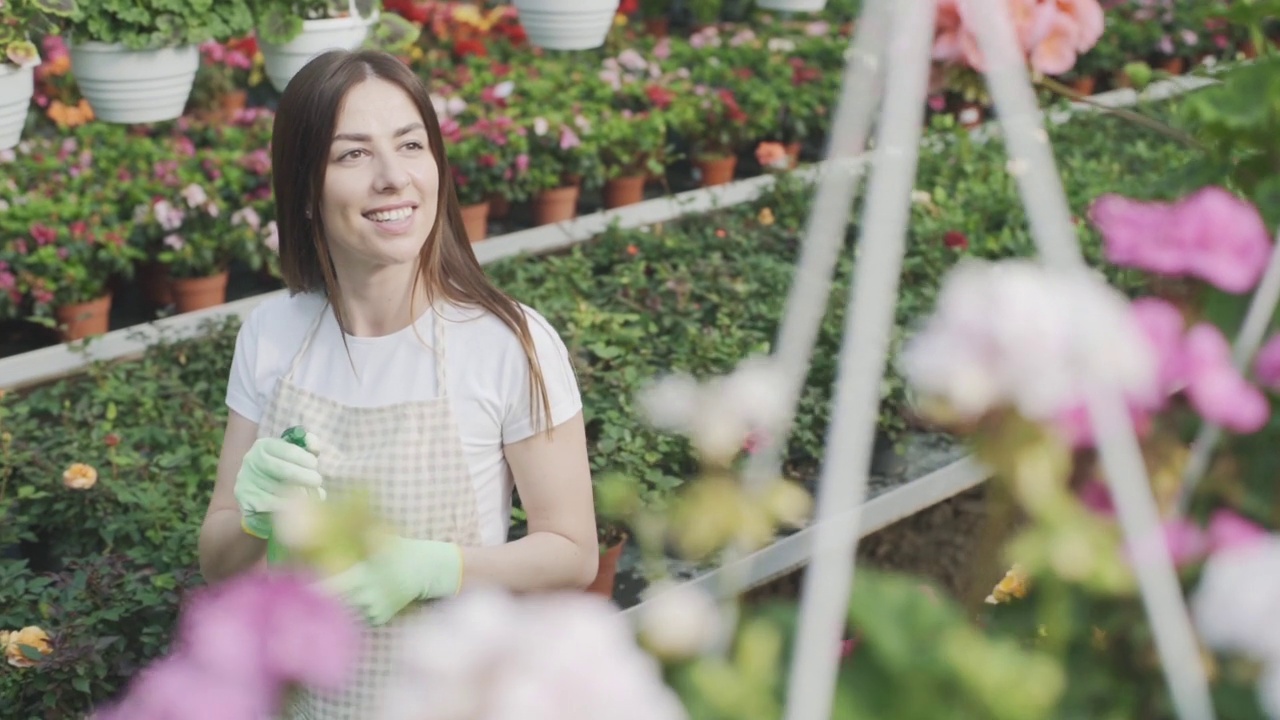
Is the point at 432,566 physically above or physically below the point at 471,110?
above

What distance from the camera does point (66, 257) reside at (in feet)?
11.7

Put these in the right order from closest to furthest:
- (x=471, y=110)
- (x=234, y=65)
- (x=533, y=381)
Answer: (x=533, y=381)
(x=471, y=110)
(x=234, y=65)

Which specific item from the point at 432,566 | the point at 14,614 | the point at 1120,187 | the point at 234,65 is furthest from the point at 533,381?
the point at 234,65

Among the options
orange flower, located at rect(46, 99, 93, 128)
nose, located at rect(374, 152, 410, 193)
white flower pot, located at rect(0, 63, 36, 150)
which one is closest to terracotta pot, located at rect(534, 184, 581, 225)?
orange flower, located at rect(46, 99, 93, 128)

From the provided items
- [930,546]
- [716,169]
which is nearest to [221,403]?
[930,546]

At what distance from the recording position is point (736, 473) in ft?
8.55

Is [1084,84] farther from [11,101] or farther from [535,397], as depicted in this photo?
[535,397]

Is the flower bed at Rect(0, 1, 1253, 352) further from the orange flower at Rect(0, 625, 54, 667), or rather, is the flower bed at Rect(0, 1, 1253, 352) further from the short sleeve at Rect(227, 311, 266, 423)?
the short sleeve at Rect(227, 311, 266, 423)

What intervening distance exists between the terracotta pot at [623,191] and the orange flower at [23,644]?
9.92 ft

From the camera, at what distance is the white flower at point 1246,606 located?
51 cm

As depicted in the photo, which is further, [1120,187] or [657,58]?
[657,58]

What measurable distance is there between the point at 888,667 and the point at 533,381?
0.91 meters

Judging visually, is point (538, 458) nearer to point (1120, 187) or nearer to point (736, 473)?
point (1120, 187)

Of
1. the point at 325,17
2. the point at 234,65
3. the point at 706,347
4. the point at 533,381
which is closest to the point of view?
the point at 533,381
